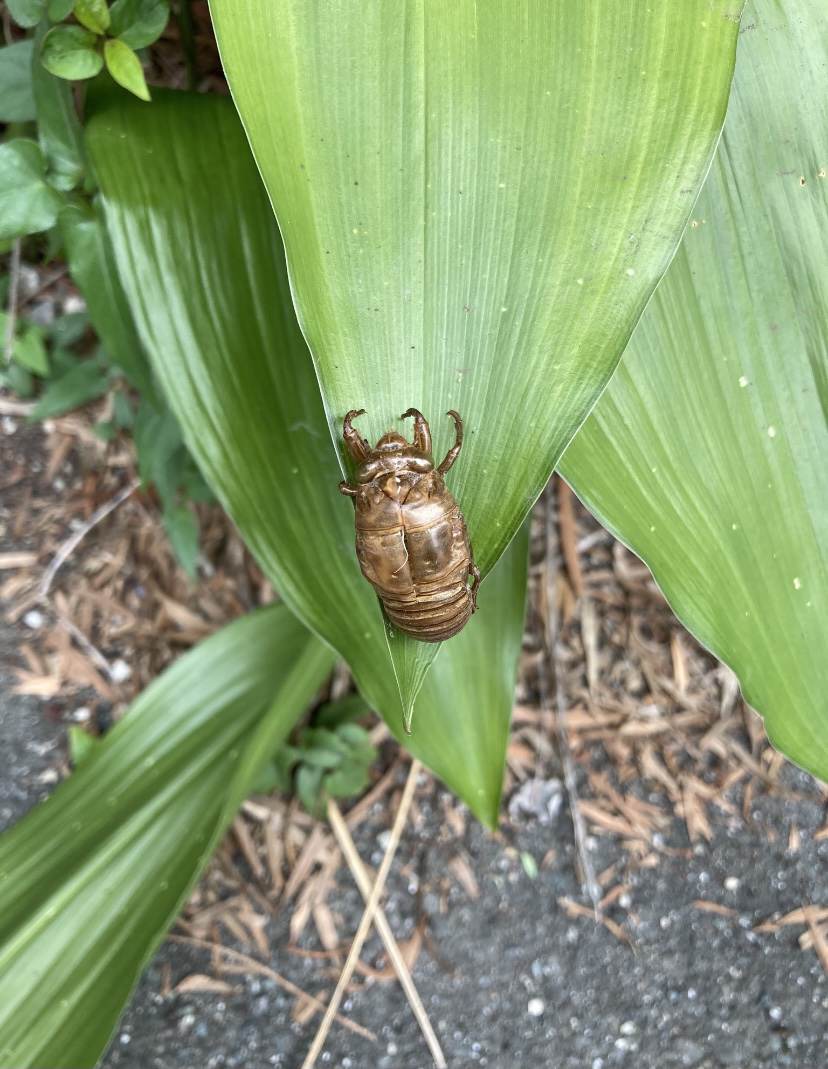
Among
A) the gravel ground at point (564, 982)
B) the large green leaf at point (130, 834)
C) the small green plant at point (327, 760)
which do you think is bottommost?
the gravel ground at point (564, 982)

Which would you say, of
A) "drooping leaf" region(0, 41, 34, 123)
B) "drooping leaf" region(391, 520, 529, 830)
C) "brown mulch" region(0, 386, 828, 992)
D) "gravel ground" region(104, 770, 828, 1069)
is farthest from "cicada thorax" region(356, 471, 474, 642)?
"gravel ground" region(104, 770, 828, 1069)

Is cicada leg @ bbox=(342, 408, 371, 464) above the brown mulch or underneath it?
above

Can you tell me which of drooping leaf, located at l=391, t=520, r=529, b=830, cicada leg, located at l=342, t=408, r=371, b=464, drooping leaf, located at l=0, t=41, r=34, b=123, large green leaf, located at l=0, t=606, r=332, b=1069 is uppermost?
drooping leaf, located at l=0, t=41, r=34, b=123

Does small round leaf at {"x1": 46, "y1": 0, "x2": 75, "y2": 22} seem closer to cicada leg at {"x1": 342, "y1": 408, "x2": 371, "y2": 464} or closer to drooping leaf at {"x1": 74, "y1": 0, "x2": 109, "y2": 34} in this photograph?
drooping leaf at {"x1": 74, "y1": 0, "x2": 109, "y2": 34}

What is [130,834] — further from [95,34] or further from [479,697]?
[95,34]

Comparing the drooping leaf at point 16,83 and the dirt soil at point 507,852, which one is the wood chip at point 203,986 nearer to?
the dirt soil at point 507,852

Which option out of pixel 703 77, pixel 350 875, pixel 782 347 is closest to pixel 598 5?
pixel 703 77

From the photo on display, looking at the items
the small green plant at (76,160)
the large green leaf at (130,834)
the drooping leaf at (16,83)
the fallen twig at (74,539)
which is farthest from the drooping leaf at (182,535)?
the drooping leaf at (16,83)
